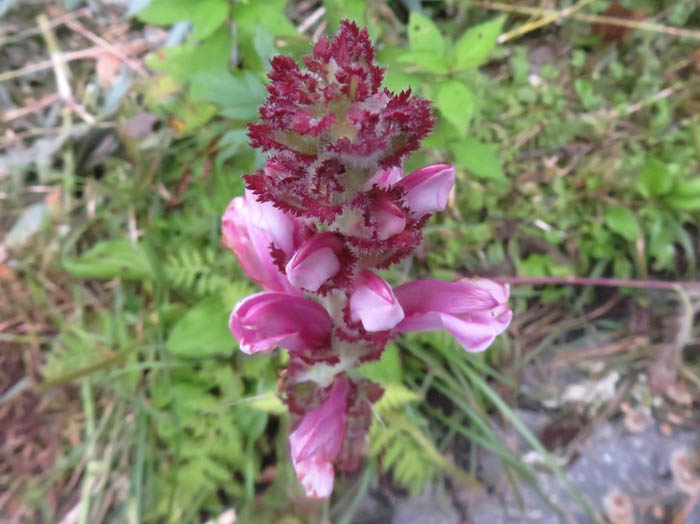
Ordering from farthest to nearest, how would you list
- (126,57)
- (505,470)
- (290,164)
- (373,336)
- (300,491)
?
1. (126,57)
2. (505,470)
3. (300,491)
4. (373,336)
5. (290,164)

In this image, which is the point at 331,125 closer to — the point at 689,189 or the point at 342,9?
the point at 342,9

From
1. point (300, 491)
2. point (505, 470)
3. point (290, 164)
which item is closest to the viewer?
point (290, 164)

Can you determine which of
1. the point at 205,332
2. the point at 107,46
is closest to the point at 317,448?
the point at 205,332

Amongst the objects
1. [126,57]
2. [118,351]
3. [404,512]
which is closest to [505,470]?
[404,512]

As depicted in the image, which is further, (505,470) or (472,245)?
(472,245)

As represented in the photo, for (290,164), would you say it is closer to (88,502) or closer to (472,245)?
(472,245)

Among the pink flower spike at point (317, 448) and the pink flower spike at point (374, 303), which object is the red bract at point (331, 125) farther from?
the pink flower spike at point (317, 448)
